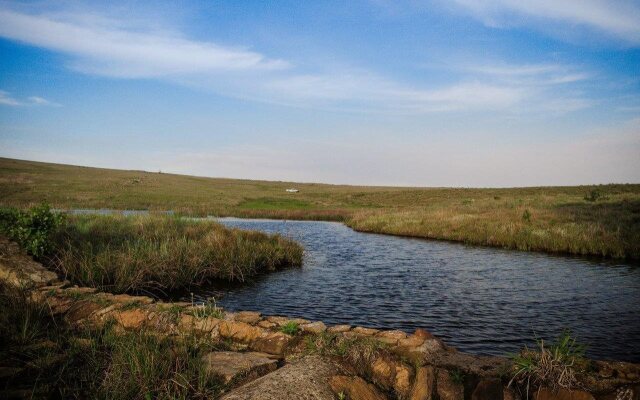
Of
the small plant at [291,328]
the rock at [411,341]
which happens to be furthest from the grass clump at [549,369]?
the small plant at [291,328]

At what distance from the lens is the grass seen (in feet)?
15.5

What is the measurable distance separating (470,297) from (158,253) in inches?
458

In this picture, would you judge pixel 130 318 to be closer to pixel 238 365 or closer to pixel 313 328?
pixel 238 365

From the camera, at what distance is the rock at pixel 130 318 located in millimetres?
7312

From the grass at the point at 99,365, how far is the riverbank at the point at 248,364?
0.02 meters

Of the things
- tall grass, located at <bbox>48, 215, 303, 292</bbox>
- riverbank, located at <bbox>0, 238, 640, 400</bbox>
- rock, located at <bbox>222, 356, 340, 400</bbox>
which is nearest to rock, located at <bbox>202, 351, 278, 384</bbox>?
riverbank, located at <bbox>0, 238, 640, 400</bbox>

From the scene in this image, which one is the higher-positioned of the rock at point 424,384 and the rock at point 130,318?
the rock at point 424,384

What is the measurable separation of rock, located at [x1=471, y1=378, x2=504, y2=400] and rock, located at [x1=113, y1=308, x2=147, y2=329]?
5.89 meters

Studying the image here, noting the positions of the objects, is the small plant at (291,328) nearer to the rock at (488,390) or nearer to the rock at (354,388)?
the rock at (354,388)

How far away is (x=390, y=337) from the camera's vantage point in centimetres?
664

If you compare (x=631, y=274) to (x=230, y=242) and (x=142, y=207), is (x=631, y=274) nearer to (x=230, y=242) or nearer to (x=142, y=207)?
(x=230, y=242)

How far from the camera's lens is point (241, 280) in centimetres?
1587

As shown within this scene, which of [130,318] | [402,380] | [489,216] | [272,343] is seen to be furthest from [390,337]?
[489,216]

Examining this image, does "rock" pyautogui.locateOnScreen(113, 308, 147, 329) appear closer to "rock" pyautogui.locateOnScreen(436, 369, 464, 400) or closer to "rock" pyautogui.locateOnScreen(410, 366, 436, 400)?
"rock" pyautogui.locateOnScreen(410, 366, 436, 400)
